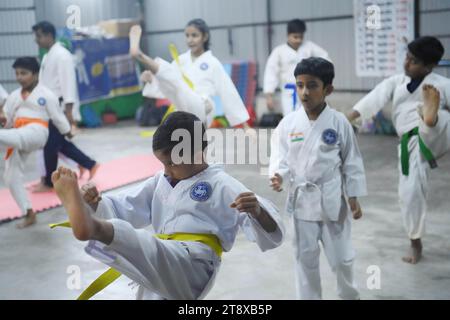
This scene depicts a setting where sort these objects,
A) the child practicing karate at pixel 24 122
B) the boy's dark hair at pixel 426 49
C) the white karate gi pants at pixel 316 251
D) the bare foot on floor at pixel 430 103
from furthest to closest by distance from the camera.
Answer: the child practicing karate at pixel 24 122, the boy's dark hair at pixel 426 49, the bare foot on floor at pixel 430 103, the white karate gi pants at pixel 316 251

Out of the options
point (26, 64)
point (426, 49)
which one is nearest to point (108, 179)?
point (26, 64)

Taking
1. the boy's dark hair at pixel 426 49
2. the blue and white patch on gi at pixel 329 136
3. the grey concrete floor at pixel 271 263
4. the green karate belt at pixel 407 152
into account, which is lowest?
the grey concrete floor at pixel 271 263

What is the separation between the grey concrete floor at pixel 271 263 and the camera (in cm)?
329

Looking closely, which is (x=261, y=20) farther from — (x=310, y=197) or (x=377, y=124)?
(x=310, y=197)

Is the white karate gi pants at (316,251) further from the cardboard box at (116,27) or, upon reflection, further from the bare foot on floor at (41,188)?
the cardboard box at (116,27)

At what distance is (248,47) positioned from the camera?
1016 cm

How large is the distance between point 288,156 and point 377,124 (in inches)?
233

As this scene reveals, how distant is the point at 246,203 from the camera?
77.0 inches

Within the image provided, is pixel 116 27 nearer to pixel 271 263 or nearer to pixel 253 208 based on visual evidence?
pixel 271 263

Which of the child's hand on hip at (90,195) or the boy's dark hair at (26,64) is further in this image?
the boy's dark hair at (26,64)

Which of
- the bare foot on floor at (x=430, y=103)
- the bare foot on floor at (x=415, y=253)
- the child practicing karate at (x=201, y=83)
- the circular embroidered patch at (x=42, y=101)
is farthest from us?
the circular embroidered patch at (x=42, y=101)

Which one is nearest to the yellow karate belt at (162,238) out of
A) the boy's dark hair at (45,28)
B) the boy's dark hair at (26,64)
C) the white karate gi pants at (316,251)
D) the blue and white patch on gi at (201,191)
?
the blue and white patch on gi at (201,191)

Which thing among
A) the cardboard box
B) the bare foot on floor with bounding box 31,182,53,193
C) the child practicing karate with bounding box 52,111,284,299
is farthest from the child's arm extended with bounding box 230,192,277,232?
the cardboard box

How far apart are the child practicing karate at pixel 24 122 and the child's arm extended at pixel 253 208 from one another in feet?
9.79
